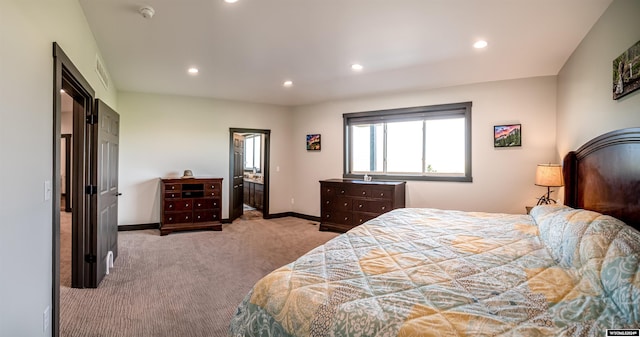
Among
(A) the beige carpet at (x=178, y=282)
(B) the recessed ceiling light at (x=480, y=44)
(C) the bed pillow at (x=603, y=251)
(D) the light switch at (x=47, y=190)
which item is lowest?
(A) the beige carpet at (x=178, y=282)

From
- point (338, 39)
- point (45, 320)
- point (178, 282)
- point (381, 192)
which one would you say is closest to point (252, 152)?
point (381, 192)

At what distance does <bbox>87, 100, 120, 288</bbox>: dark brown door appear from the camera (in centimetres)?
292

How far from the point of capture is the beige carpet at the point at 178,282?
2.27 m

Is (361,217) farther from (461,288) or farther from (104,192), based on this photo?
(461,288)

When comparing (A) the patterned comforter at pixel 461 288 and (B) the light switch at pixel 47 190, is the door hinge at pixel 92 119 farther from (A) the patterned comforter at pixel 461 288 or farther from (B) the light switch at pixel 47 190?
(A) the patterned comforter at pixel 461 288

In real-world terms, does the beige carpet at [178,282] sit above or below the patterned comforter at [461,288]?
below

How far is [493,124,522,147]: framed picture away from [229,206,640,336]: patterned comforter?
261 cm

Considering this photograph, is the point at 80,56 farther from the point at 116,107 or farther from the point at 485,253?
the point at 485,253

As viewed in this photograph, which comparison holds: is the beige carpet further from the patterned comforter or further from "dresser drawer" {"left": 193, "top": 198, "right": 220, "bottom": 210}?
the patterned comforter

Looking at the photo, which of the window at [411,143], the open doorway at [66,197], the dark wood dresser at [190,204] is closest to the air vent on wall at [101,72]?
the open doorway at [66,197]

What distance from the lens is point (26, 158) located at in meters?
1.51

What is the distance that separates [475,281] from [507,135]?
143 inches

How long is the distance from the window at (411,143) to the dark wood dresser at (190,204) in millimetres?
2523

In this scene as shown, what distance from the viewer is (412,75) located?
4.16 metres
